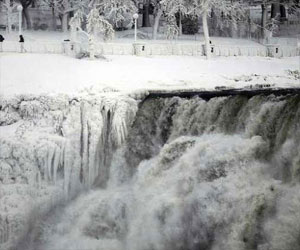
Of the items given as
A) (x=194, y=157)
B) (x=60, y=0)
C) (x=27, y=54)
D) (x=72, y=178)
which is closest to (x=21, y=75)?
(x=27, y=54)

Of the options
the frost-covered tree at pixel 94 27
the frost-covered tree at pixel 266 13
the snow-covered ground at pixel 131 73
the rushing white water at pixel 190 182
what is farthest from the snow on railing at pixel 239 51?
the rushing white water at pixel 190 182

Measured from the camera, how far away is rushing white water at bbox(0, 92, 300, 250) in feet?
30.2

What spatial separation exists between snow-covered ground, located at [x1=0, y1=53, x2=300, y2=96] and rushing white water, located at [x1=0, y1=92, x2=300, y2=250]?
2.55 m

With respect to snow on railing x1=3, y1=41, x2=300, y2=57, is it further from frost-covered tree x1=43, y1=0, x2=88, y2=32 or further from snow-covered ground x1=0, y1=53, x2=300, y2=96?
frost-covered tree x1=43, y1=0, x2=88, y2=32

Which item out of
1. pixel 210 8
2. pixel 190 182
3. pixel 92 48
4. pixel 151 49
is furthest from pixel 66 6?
pixel 190 182

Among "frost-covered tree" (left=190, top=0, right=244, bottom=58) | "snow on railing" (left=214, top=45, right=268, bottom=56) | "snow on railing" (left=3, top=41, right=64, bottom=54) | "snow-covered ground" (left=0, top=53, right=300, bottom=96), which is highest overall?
"frost-covered tree" (left=190, top=0, right=244, bottom=58)

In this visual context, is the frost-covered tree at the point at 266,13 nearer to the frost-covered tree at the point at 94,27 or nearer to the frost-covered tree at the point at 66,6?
the frost-covered tree at the point at 66,6

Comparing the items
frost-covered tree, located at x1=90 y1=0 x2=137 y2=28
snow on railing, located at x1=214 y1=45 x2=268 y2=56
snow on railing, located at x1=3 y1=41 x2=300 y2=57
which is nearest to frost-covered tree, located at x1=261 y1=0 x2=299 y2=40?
snow on railing, located at x1=3 y1=41 x2=300 y2=57

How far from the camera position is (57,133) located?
14.3 meters

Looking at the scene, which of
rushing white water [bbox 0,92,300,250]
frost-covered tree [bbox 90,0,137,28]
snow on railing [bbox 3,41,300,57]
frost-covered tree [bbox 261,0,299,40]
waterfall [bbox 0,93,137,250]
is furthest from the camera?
frost-covered tree [bbox 261,0,299,40]

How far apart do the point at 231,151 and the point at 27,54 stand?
44.1ft

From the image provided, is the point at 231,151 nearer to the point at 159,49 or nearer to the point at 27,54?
the point at 27,54

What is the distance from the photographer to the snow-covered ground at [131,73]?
1688 cm

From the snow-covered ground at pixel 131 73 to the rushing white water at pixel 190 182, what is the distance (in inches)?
100
